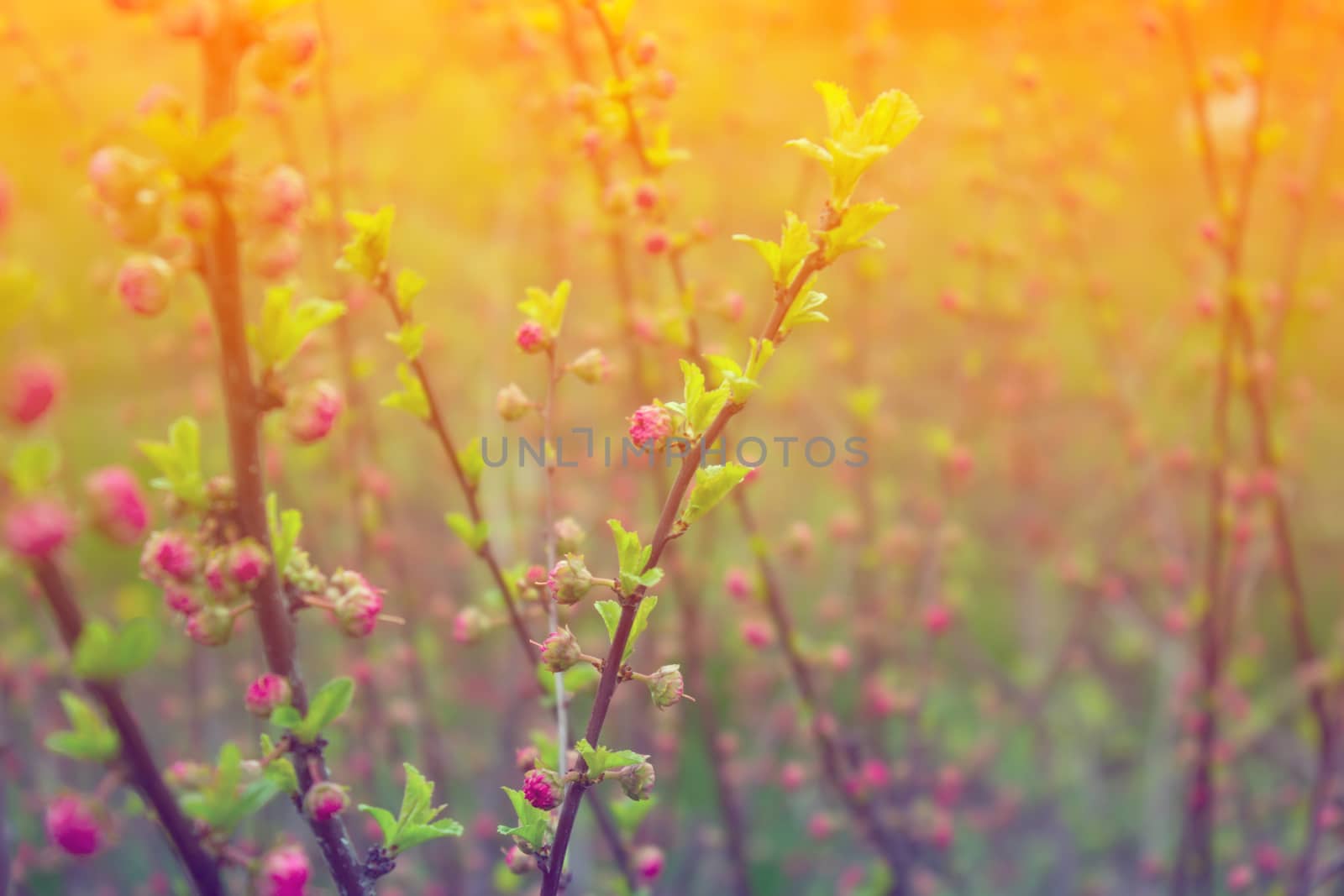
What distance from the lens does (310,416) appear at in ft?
1.64

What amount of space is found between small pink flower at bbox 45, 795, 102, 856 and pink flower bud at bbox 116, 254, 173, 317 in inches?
9.7

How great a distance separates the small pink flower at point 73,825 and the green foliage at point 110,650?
3.8 inches

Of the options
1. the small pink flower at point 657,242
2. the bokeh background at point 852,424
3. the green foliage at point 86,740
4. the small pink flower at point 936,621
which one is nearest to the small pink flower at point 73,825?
the green foliage at point 86,740

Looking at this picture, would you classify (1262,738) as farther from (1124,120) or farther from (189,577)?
(189,577)

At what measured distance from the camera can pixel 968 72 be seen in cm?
246

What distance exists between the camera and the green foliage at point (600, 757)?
572 millimetres

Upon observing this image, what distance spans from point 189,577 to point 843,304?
1.80m

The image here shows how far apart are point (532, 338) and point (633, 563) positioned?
0.20 meters

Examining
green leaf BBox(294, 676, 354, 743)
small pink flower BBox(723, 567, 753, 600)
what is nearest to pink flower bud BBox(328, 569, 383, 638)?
green leaf BBox(294, 676, 354, 743)

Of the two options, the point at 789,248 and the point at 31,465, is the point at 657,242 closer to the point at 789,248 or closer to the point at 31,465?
the point at 789,248

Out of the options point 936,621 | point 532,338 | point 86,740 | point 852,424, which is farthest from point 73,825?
point 852,424

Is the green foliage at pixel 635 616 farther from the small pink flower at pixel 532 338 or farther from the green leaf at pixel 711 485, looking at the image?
the small pink flower at pixel 532 338

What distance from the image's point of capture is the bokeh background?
57.9 inches

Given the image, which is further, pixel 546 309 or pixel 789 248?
pixel 546 309
